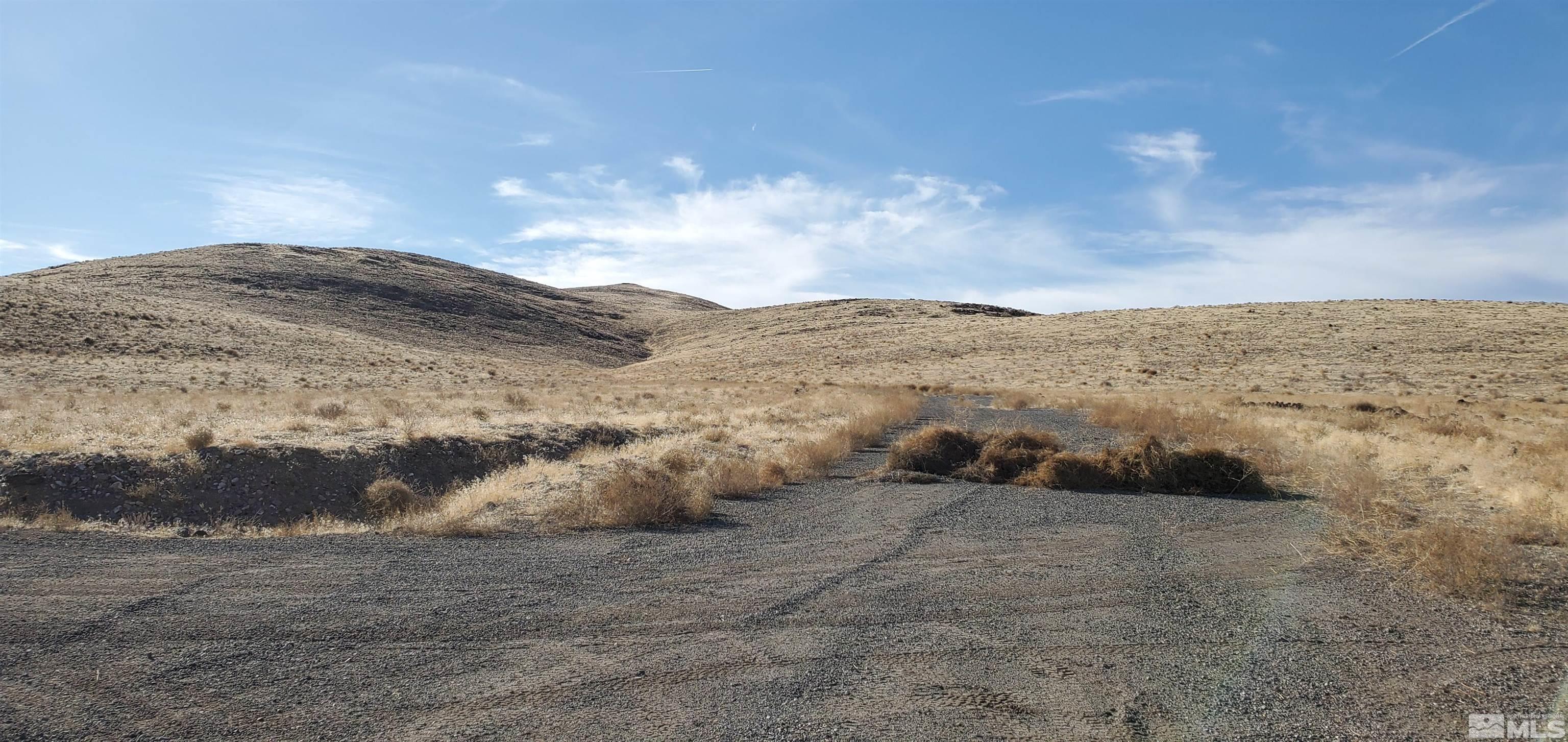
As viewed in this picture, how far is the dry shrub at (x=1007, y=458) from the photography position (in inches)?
567

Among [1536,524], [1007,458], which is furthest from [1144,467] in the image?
[1536,524]

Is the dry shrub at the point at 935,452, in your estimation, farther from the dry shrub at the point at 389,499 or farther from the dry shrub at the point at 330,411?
the dry shrub at the point at 330,411

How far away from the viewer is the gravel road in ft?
14.9

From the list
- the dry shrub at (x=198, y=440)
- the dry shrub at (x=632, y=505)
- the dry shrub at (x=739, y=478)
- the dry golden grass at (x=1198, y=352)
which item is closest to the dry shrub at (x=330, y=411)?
the dry shrub at (x=198, y=440)

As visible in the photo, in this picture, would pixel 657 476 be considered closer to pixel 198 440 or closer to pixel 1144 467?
pixel 1144 467

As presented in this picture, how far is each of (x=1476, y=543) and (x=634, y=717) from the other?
7.00 metres

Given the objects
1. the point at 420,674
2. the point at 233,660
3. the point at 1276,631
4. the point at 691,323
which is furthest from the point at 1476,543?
the point at 691,323

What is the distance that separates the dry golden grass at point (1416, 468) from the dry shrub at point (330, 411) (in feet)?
64.4

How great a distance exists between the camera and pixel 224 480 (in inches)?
514

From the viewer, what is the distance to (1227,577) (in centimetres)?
755

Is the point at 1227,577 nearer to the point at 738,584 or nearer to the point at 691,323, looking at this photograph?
the point at 738,584

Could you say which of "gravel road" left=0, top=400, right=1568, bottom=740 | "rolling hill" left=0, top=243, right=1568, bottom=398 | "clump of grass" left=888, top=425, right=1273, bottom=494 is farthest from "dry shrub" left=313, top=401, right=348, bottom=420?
"rolling hill" left=0, top=243, right=1568, bottom=398

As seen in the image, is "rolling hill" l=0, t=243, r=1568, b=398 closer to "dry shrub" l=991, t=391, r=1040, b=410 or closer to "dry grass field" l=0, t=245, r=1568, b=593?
"dry grass field" l=0, t=245, r=1568, b=593

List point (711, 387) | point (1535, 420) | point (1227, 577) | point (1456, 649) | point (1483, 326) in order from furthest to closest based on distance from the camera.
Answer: point (1483, 326), point (711, 387), point (1535, 420), point (1227, 577), point (1456, 649)
